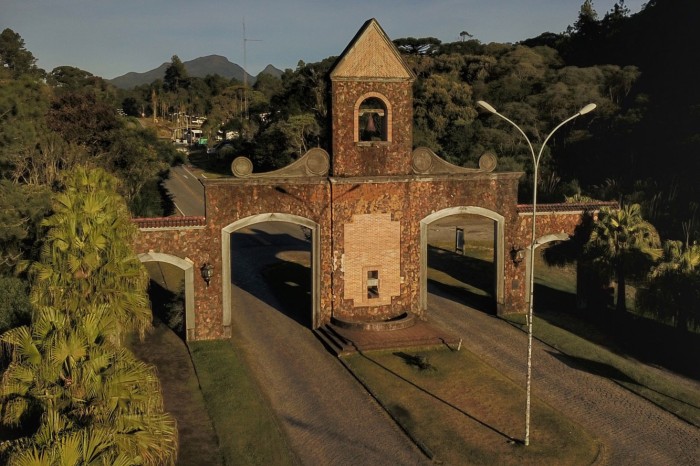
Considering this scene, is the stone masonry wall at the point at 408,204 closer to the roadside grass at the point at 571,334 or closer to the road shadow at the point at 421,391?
the road shadow at the point at 421,391

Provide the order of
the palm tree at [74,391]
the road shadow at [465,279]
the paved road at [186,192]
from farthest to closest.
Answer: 1. the paved road at [186,192]
2. the road shadow at [465,279]
3. the palm tree at [74,391]

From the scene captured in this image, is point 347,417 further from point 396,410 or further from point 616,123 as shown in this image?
point 616,123

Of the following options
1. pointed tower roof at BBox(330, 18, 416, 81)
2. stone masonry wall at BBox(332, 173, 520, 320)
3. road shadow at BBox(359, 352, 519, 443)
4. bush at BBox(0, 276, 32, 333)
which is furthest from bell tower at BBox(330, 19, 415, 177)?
bush at BBox(0, 276, 32, 333)

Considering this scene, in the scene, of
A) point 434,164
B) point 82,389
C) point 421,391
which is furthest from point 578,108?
point 82,389

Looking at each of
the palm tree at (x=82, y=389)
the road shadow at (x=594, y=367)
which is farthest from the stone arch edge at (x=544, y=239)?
the palm tree at (x=82, y=389)

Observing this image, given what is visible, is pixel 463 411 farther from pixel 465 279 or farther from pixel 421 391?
pixel 465 279

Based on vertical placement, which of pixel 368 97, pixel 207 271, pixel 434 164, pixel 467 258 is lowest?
pixel 467 258

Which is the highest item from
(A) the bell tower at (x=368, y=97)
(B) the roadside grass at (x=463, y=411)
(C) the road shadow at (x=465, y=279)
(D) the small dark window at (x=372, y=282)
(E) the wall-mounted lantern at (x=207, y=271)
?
(A) the bell tower at (x=368, y=97)
